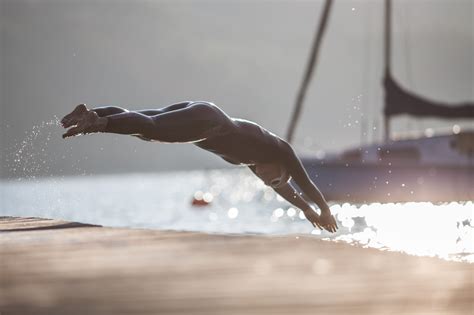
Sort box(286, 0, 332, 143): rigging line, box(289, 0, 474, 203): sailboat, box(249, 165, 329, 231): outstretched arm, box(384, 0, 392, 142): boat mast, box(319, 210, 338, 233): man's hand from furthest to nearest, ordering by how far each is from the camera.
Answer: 1. box(289, 0, 474, 203): sailboat
2. box(384, 0, 392, 142): boat mast
3. box(286, 0, 332, 143): rigging line
4. box(249, 165, 329, 231): outstretched arm
5. box(319, 210, 338, 233): man's hand

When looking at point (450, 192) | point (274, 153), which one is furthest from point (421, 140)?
point (274, 153)

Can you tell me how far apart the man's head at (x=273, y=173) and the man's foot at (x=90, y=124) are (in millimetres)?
2587

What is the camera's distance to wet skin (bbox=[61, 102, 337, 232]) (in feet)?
23.3

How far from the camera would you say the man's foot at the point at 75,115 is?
23.2ft

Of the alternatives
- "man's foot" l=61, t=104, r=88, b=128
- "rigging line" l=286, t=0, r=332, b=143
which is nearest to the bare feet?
"man's foot" l=61, t=104, r=88, b=128

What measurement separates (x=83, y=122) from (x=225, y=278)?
8.43 feet

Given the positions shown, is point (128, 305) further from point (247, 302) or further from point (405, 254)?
point (405, 254)

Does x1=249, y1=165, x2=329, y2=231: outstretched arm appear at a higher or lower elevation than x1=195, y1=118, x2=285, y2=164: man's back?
lower

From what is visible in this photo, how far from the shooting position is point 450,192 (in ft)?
202

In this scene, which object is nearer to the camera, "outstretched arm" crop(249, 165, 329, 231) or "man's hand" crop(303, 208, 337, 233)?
"man's hand" crop(303, 208, 337, 233)

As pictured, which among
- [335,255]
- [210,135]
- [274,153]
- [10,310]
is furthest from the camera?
[274,153]

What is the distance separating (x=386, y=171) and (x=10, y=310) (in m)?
53.8

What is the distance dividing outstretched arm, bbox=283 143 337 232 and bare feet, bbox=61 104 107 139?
2.59 m

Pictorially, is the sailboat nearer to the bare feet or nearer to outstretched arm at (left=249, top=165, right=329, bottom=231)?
outstretched arm at (left=249, top=165, right=329, bottom=231)
